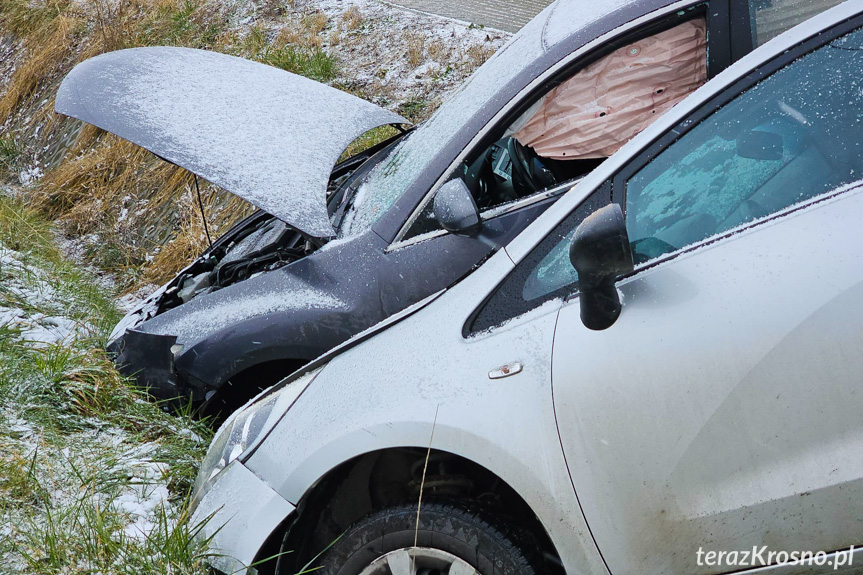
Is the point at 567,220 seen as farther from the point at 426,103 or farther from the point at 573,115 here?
the point at 426,103

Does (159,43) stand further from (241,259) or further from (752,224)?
(752,224)

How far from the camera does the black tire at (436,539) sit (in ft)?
7.03

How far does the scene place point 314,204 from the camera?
3.21m

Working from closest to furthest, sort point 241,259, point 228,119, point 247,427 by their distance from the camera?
point 247,427
point 228,119
point 241,259

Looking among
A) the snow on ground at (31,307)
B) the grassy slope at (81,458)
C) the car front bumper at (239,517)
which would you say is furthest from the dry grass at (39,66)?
the car front bumper at (239,517)

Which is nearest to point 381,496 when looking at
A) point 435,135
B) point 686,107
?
point 686,107

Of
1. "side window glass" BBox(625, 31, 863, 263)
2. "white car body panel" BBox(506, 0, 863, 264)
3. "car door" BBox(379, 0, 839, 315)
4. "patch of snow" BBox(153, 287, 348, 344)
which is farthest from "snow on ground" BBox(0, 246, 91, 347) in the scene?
"side window glass" BBox(625, 31, 863, 263)

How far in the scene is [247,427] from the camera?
2.56m

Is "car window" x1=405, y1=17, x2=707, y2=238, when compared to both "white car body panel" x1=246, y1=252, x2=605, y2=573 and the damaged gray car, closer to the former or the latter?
the damaged gray car

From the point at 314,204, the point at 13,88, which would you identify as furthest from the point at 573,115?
the point at 13,88

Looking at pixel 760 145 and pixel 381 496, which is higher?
pixel 760 145

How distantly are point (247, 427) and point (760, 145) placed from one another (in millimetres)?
1687

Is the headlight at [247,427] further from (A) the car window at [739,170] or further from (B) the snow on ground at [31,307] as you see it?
(B) the snow on ground at [31,307]

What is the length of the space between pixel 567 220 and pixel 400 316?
562 millimetres
